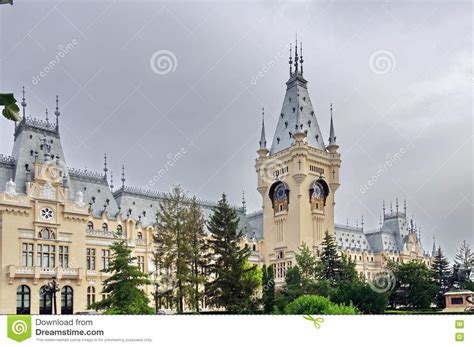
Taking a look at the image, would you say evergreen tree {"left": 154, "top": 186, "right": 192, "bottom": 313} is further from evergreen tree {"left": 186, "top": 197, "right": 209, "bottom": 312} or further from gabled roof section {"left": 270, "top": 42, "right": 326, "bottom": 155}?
gabled roof section {"left": 270, "top": 42, "right": 326, "bottom": 155}

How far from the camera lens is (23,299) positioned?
85.9 ft

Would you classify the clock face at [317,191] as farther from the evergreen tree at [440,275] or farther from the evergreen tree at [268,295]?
the evergreen tree at [268,295]

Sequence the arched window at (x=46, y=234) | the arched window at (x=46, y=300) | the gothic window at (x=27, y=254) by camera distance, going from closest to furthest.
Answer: the arched window at (x=46, y=300) → the gothic window at (x=27, y=254) → the arched window at (x=46, y=234)

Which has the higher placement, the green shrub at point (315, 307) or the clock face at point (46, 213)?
the clock face at point (46, 213)

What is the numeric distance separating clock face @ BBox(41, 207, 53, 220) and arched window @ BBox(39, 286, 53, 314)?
390cm

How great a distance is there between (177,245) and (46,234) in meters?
8.58

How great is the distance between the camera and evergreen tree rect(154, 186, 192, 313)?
79.2 ft

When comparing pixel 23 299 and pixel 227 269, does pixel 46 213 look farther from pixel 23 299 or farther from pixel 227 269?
pixel 227 269

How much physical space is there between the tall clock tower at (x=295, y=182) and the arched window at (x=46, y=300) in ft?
59.0

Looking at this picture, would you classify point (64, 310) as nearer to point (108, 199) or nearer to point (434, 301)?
point (108, 199)

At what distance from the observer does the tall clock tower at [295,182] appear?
1596 inches

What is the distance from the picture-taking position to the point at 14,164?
94.2 feet

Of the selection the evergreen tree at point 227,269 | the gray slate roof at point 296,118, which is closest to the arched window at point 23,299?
the evergreen tree at point 227,269

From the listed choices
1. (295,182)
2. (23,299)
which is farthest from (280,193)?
(23,299)
